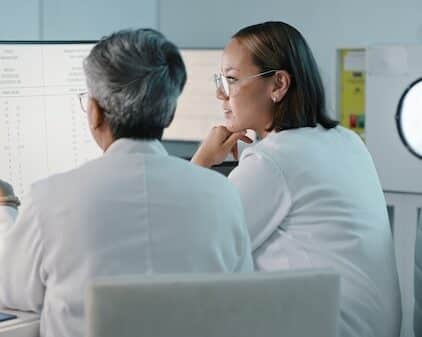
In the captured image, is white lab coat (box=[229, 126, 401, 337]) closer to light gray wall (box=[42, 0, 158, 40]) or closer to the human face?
the human face

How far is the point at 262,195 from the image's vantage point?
2.05 meters

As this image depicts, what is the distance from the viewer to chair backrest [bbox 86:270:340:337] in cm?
155

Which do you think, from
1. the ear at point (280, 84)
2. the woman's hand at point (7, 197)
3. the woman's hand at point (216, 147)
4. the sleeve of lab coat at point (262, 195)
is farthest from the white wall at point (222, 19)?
the sleeve of lab coat at point (262, 195)

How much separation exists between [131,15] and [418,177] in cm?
123

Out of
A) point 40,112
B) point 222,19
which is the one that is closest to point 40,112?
point 40,112

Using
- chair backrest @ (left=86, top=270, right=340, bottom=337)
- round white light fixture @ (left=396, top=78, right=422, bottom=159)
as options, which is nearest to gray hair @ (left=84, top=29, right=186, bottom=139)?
chair backrest @ (left=86, top=270, right=340, bottom=337)

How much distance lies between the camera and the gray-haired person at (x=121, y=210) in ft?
Answer: 5.50

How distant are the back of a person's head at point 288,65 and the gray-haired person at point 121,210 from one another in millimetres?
423

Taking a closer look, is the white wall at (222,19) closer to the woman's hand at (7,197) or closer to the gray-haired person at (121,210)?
the woman's hand at (7,197)

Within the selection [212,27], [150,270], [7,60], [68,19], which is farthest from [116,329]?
[212,27]

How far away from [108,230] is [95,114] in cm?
25

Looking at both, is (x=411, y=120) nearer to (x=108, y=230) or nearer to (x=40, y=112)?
(x=40, y=112)

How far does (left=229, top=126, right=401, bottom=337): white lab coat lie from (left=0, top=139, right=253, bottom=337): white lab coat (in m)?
0.31

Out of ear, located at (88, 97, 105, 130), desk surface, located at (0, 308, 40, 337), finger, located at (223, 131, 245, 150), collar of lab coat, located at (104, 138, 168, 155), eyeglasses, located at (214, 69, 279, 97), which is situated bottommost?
desk surface, located at (0, 308, 40, 337)
